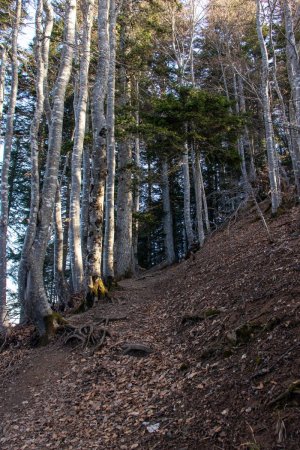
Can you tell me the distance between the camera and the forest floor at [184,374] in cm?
365

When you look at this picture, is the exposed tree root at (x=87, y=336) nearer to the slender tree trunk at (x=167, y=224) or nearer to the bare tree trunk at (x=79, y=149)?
the bare tree trunk at (x=79, y=149)

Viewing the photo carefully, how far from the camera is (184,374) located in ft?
16.8

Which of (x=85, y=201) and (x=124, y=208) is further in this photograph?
(x=124, y=208)

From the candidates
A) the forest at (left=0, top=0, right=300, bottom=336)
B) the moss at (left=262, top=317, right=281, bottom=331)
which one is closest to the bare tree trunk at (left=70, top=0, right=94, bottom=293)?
the forest at (left=0, top=0, right=300, bottom=336)

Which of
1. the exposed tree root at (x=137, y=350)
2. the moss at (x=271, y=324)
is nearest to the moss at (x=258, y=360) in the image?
the moss at (x=271, y=324)

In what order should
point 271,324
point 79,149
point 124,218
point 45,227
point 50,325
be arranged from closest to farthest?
point 271,324 → point 50,325 → point 45,227 → point 79,149 → point 124,218

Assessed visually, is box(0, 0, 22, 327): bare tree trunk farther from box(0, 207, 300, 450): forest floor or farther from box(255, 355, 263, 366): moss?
box(255, 355, 263, 366): moss

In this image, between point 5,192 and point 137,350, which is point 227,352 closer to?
point 137,350

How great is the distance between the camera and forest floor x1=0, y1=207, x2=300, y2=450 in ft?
12.0

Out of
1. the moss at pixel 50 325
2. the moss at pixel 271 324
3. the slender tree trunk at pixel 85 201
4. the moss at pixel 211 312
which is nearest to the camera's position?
the moss at pixel 271 324

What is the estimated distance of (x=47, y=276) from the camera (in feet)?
81.0

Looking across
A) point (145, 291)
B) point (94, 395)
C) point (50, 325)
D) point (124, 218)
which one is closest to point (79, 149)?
point (124, 218)

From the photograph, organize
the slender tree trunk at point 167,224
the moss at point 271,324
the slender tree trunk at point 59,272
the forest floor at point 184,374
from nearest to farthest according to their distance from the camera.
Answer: the forest floor at point 184,374
the moss at point 271,324
the slender tree trunk at point 59,272
the slender tree trunk at point 167,224

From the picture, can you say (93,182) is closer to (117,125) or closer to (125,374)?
(117,125)
